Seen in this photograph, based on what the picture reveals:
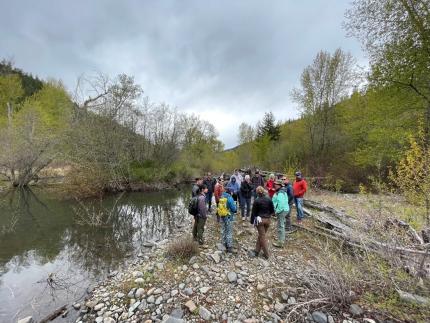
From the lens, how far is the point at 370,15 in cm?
1162

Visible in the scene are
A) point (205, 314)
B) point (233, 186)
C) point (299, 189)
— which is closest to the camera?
point (205, 314)

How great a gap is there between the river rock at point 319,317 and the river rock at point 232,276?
6.04ft

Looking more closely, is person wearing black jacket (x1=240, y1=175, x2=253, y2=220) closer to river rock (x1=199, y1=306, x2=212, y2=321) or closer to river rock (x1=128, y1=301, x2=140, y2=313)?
river rock (x1=199, y1=306, x2=212, y2=321)

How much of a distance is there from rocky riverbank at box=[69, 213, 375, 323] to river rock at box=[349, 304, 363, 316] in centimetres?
2

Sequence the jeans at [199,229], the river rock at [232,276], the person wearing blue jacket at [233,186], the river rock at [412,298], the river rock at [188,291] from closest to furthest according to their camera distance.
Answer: the river rock at [412,298]
the river rock at [188,291]
the river rock at [232,276]
the jeans at [199,229]
the person wearing blue jacket at [233,186]

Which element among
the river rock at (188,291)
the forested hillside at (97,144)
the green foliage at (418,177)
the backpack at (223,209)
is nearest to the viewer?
the green foliage at (418,177)

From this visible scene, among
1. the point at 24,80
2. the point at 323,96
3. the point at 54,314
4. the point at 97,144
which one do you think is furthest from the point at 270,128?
the point at 24,80

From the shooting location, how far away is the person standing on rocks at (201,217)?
7.26 meters

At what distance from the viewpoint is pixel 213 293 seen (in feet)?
16.9

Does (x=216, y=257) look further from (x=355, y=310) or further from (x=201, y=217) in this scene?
(x=355, y=310)

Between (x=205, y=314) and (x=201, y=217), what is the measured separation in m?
3.09

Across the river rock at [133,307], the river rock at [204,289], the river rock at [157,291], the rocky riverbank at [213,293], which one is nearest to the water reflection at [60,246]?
the rocky riverbank at [213,293]

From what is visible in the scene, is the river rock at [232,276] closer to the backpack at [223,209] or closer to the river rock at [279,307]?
the river rock at [279,307]

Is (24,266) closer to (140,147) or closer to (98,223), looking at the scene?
(98,223)
